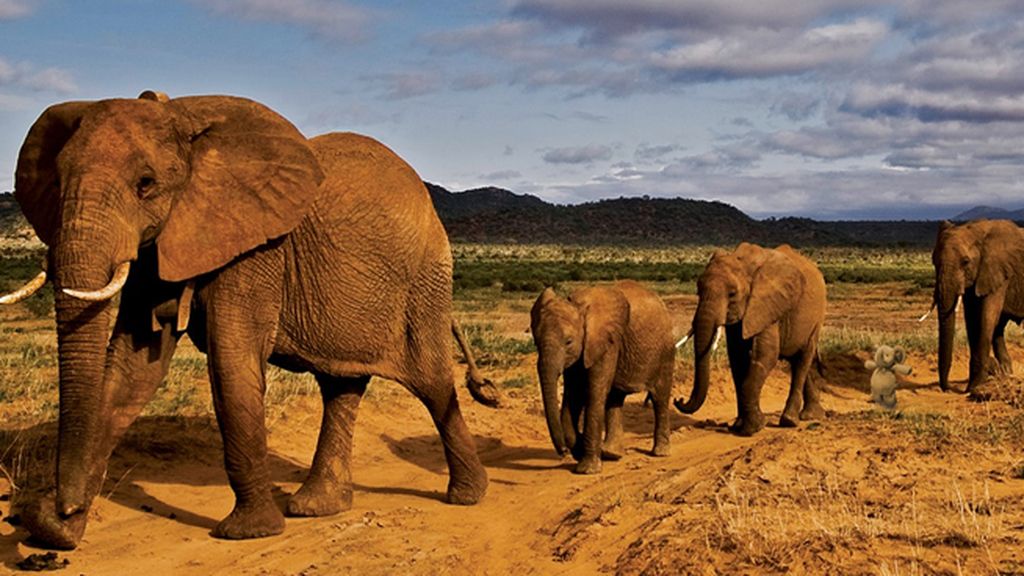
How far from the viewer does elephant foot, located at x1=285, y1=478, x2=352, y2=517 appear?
9406 mm

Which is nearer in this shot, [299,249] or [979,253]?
[299,249]

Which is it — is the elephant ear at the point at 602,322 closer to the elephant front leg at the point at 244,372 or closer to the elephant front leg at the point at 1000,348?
the elephant front leg at the point at 244,372

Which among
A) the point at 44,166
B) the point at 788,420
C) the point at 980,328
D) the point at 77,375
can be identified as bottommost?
the point at 788,420

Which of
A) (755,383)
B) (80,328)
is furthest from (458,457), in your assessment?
(755,383)

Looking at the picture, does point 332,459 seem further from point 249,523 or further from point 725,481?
point 725,481

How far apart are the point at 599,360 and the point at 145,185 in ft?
18.0

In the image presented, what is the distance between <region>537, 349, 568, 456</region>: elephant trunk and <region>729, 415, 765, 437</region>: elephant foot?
11.5ft

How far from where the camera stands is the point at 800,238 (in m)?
149

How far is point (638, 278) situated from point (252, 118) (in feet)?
153

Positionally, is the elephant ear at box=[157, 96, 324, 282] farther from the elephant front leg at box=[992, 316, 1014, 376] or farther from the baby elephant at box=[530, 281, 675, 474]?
the elephant front leg at box=[992, 316, 1014, 376]

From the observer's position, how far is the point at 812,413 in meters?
15.4

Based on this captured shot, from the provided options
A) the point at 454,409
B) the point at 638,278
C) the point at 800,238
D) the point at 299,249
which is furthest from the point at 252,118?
the point at 800,238

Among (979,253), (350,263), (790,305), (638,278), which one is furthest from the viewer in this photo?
(638,278)

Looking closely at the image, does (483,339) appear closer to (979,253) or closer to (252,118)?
(979,253)
